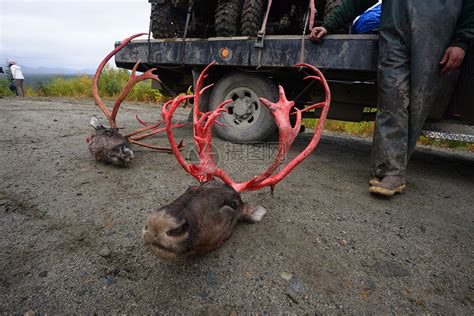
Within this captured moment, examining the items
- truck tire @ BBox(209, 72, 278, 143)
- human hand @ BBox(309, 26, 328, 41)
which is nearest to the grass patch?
truck tire @ BBox(209, 72, 278, 143)

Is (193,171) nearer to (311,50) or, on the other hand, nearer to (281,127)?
(281,127)

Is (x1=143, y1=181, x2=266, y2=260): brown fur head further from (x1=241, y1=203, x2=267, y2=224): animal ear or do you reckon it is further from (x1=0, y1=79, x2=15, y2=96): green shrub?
(x1=0, y1=79, x2=15, y2=96): green shrub


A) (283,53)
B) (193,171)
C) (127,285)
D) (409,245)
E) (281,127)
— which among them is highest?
(283,53)

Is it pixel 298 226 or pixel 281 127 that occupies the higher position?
pixel 281 127

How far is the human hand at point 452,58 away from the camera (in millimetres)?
2109

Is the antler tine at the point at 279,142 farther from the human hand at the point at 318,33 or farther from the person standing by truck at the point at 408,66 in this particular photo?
the human hand at the point at 318,33

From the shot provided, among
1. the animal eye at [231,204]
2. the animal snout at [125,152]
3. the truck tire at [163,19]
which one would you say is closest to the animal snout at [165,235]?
the animal eye at [231,204]

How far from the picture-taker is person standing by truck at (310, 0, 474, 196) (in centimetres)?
214

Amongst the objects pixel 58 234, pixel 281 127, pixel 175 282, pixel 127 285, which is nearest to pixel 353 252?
pixel 281 127

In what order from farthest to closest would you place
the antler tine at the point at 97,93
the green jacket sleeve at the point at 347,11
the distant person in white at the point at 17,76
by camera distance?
the distant person in white at the point at 17,76 < the antler tine at the point at 97,93 < the green jacket sleeve at the point at 347,11

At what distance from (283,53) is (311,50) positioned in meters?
0.35

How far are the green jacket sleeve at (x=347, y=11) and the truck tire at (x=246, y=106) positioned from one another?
108 centimetres

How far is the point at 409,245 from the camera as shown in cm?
169

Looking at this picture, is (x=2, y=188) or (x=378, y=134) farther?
(x=378, y=134)
